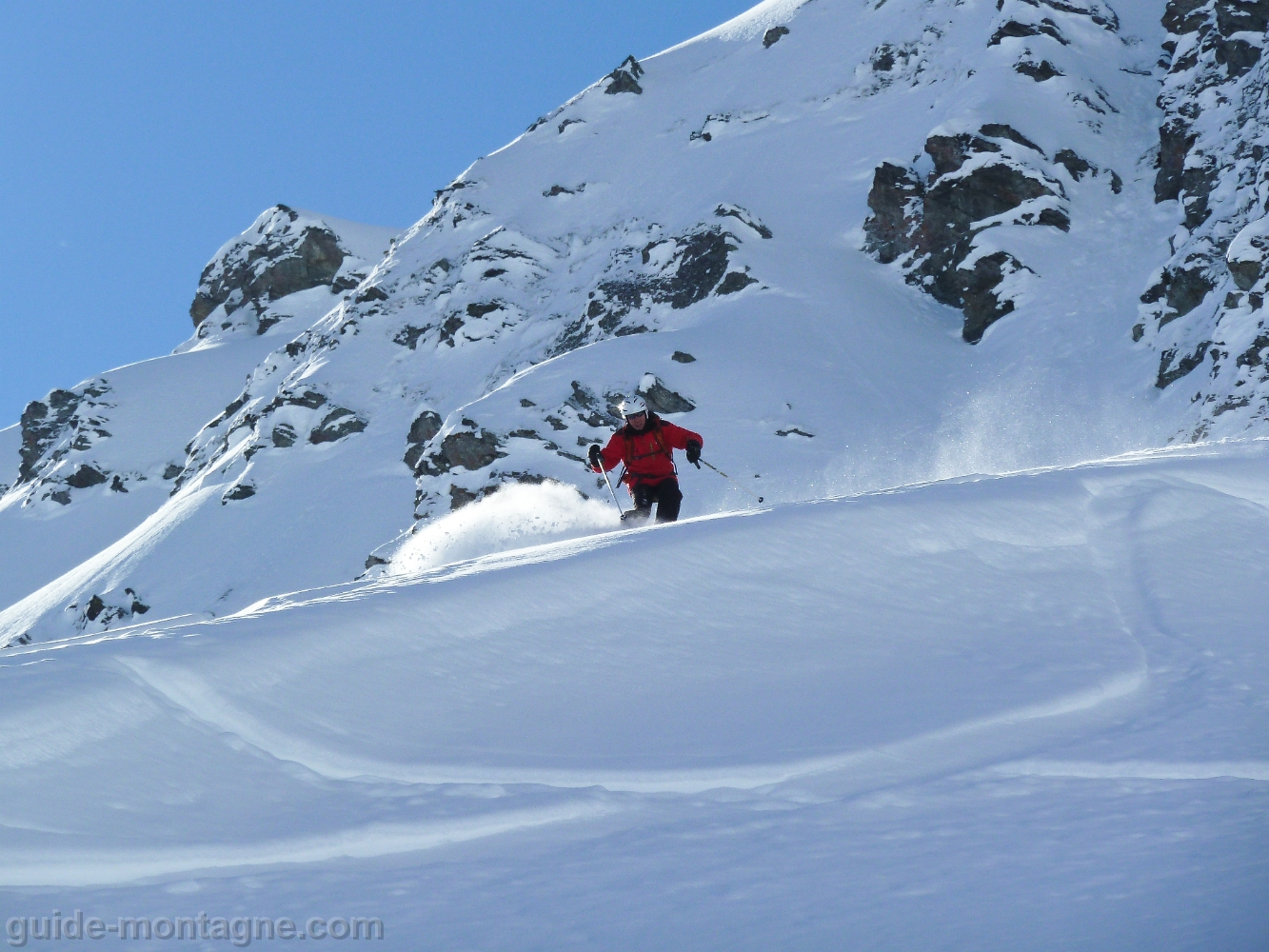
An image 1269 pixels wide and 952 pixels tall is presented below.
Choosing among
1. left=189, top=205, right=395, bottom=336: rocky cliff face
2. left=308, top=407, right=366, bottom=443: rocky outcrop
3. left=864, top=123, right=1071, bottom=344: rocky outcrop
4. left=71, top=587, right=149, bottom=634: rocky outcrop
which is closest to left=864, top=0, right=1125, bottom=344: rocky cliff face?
left=864, top=123, right=1071, bottom=344: rocky outcrop

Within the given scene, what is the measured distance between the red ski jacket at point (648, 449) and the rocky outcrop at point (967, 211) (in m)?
19.2

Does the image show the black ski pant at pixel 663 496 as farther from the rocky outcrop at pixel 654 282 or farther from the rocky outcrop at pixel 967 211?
the rocky outcrop at pixel 654 282

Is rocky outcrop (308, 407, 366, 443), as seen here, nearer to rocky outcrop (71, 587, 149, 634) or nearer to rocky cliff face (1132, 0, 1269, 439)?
rocky outcrop (71, 587, 149, 634)

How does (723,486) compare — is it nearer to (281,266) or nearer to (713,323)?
(713,323)

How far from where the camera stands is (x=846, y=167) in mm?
37031

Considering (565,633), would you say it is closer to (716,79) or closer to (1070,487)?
(1070,487)

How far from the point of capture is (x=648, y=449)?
11578 mm

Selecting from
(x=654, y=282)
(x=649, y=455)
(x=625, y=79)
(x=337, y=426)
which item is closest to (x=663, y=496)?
(x=649, y=455)

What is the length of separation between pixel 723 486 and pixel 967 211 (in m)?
13.0

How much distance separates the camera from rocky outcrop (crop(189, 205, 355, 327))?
69.9 meters

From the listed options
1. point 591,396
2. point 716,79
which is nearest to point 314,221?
point 716,79

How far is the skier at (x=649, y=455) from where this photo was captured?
37.9 ft

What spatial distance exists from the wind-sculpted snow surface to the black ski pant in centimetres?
451

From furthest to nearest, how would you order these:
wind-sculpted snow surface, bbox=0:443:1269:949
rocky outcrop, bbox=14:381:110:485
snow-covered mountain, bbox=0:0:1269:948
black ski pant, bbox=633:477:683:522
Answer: rocky outcrop, bbox=14:381:110:485, black ski pant, bbox=633:477:683:522, snow-covered mountain, bbox=0:0:1269:948, wind-sculpted snow surface, bbox=0:443:1269:949
